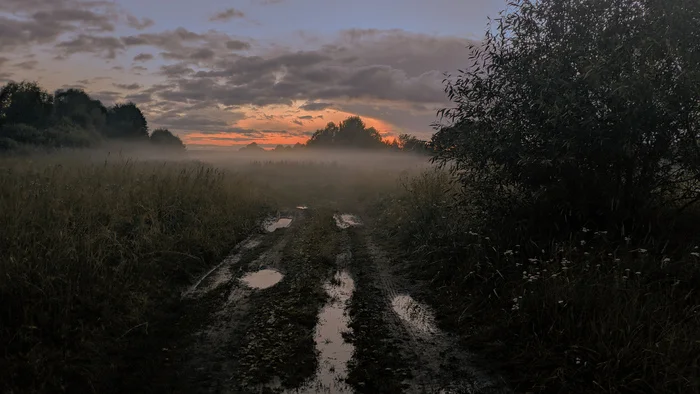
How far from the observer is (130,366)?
4.22 meters

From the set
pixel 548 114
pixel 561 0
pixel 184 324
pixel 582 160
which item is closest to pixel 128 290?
pixel 184 324

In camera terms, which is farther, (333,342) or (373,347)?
(333,342)

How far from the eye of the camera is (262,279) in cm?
734

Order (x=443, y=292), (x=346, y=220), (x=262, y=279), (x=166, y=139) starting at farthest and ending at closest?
1. (x=166, y=139)
2. (x=346, y=220)
3. (x=262, y=279)
4. (x=443, y=292)

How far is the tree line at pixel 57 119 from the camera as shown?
28.5m

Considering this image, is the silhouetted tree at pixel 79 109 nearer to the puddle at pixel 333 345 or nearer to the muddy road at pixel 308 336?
the muddy road at pixel 308 336

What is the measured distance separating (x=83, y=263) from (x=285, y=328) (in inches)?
129

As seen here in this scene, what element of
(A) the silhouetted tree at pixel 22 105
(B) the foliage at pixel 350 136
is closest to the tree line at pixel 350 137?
(B) the foliage at pixel 350 136

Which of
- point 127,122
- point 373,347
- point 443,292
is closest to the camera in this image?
point 373,347

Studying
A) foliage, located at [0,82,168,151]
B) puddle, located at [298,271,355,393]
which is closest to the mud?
puddle, located at [298,271,355,393]

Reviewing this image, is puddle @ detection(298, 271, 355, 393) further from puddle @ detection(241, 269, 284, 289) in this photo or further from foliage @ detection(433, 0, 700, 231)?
foliage @ detection(433, 0, 700, 231)

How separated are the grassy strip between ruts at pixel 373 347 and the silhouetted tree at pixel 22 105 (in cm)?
4356

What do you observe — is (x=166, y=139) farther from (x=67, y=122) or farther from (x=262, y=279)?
(x=262, y=279)

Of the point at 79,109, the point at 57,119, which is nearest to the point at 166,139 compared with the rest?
the point at 79,109
